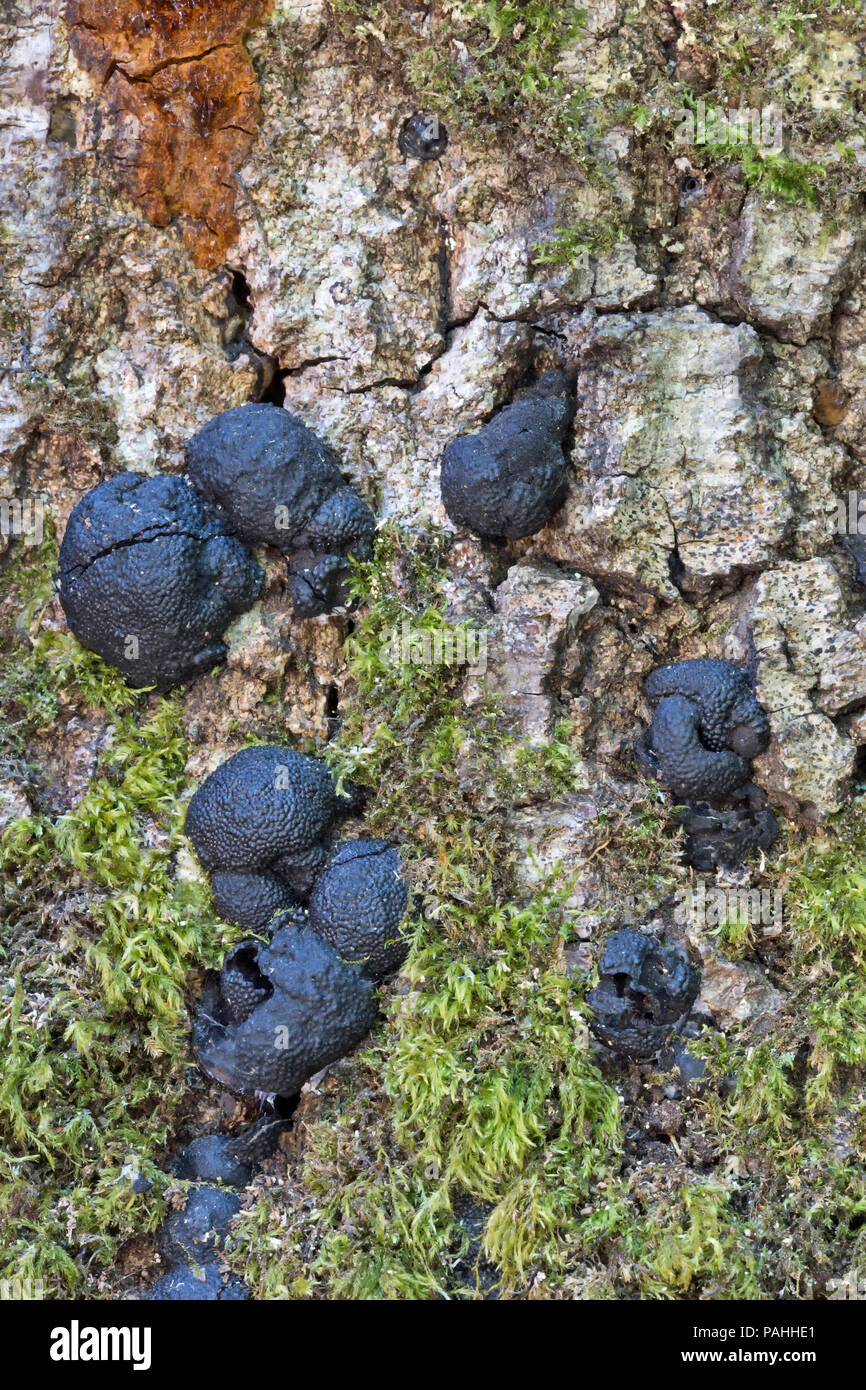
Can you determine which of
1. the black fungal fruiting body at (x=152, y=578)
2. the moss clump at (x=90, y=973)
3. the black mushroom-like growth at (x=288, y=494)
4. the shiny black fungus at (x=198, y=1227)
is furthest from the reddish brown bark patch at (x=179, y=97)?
the shiny black fungus at (x=198, y=1227)

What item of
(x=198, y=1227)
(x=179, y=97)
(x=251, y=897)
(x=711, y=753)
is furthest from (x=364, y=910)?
(x=179, y=97)

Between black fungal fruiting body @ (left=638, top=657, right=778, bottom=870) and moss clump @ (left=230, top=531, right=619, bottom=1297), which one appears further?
black fungal fruiting body @ (left=638, top=657, right=778, bottom=870)

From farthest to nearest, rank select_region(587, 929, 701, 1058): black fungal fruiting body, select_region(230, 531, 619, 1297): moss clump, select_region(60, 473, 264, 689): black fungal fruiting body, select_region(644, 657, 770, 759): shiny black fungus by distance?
1. select_region(60, 473, 264, 689): black fungal fruiting body
2. select_region(644, 657, 770, 759): shiny black fungus
3. select_region(587, 929, 701, 1058): black fungal fruiting body
4. select_region(230, 531, 619, 1297): moss clump

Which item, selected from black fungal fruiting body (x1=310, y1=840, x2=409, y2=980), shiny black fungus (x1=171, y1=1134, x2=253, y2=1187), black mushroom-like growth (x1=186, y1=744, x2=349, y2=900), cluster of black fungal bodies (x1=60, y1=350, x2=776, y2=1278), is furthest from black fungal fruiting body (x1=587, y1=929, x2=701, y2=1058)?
shiny black fungus (x1=171, y1=1134, x2=253, y2=1187)

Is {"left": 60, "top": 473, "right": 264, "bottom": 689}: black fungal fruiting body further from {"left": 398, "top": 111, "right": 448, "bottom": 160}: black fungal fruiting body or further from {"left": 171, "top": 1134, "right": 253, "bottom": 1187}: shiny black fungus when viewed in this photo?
{"left": 171, "top": 1134, "right": 253, "bottom": 1187}: shiny black fungus

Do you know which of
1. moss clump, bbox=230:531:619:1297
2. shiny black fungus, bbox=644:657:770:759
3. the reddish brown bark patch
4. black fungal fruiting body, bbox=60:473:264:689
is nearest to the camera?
moss clump, bbox=230:531:619:1297

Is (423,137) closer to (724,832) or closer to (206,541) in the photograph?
(206,541)

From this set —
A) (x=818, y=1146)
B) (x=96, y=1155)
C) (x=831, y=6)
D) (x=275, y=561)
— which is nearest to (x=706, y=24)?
(x=831, y=6)
